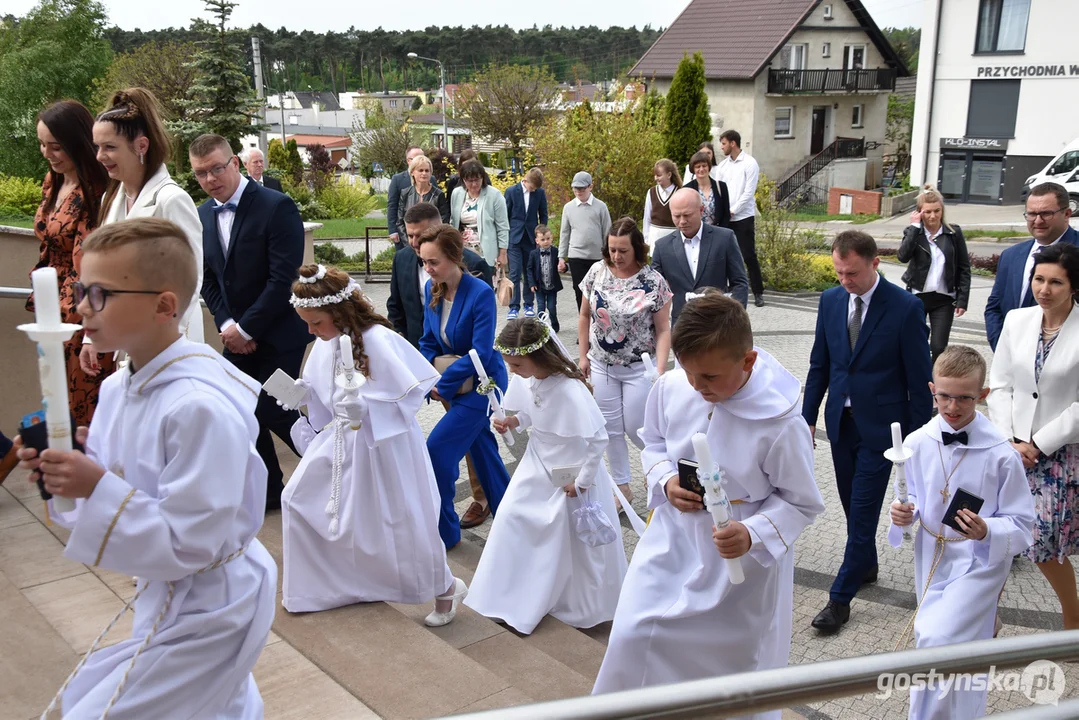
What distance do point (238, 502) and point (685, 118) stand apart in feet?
79.1

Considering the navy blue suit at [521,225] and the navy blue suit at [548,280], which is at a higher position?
the navy blue suit at [521,225]

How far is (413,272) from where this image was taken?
7016 mm

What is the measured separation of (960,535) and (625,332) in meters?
3.12

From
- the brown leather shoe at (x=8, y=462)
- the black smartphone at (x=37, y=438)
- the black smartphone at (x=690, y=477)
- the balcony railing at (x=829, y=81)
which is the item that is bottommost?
the black smartphone at (x=690, y=477)

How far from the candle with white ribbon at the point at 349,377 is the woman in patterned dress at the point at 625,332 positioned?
2.44 m

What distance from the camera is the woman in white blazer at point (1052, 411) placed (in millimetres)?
4883

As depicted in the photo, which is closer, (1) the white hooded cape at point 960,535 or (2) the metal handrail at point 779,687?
(2) the metal handrail at point 779,687

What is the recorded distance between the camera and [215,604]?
8.51ft

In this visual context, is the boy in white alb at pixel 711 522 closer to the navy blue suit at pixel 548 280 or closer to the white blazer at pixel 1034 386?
the white blazer at pixel 1034 386

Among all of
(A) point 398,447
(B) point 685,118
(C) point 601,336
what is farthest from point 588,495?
(B) point 685,118

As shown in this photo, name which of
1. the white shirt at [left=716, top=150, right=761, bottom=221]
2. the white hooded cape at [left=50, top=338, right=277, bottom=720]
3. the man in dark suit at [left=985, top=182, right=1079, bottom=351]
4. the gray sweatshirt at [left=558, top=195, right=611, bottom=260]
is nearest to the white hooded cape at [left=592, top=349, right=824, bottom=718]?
the white hooded cape at [left=50, top=338, right=277, bottom=720]

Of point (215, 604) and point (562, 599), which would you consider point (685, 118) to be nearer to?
point (562, 599)

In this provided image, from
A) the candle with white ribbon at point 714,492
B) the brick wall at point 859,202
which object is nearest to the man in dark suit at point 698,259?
the candle with white ribbon at point 714,492

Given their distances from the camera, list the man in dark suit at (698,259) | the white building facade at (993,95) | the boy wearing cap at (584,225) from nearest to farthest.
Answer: the man in dark suit at (698,259) < the boy wearing cap at (584,225) < the white building facade at (993,95)
